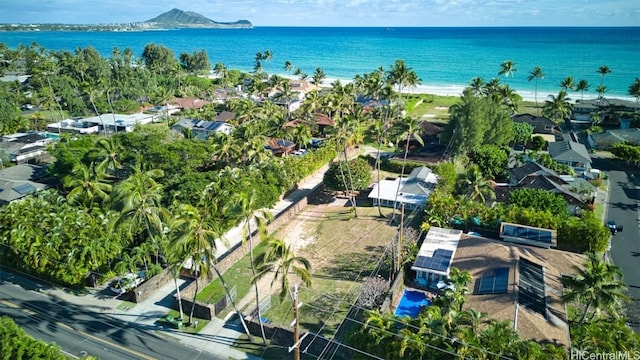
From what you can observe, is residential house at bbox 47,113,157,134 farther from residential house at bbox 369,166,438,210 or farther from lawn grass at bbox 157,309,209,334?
lawn grass at bbox 157,309,209,334

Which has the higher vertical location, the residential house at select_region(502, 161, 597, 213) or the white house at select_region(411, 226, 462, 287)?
the residential house at select_region(502, 161, 597, 213)

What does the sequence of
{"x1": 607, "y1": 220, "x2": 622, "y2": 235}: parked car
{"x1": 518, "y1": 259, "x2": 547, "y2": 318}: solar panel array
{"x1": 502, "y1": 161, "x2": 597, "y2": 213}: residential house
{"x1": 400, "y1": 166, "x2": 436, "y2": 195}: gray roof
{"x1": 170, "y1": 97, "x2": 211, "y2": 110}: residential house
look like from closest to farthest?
1. {"x1": 518, "y1": 259, "x2": 547, "y2": 318}: solar panel array
2. {"x1": 607, "y1": 220, "x2": 622, "y2": 235}: parked car
3. {"x1": 502, "y1": 161, "x2": 597, "y2": 213}: residential house
4. {"x1": 400, "y1": 166, "x2": 436, "y2": 195}: gray roof
5. {"x1": 170, "y1": 97, "x2": 211, "y2": 110}: residential house

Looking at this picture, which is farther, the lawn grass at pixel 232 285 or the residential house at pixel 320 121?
the residential house at pixel 320 121

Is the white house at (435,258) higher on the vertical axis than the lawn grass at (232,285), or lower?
higher

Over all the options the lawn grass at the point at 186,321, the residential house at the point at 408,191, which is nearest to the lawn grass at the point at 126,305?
the lawn grass at the point at 186,321

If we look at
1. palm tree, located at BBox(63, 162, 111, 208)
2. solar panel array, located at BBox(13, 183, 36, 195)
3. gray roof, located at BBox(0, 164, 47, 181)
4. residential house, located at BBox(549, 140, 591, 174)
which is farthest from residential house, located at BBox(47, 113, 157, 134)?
residential house, located at BBox(549, 140, 591, 174)

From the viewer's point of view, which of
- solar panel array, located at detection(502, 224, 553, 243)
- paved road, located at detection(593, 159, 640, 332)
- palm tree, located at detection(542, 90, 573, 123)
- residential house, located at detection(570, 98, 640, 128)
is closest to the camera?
paved road, located at detection(593, 159, 640, 332)

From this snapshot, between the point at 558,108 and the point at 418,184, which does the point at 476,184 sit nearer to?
the point at 418,184

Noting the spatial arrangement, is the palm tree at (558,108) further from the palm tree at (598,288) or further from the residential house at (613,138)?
the palm tree at (598,288)
